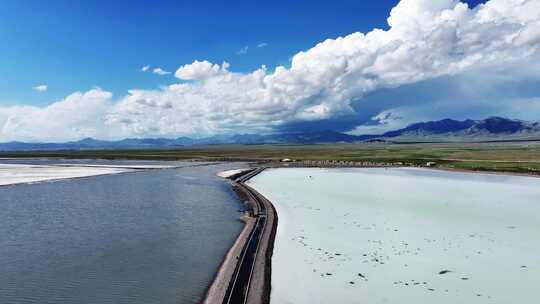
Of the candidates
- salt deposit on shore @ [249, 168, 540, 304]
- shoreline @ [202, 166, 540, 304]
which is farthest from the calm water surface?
salt deposit on shore @ [249, 168, 540, 304]

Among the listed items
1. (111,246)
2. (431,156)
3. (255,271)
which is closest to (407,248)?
(255,271)

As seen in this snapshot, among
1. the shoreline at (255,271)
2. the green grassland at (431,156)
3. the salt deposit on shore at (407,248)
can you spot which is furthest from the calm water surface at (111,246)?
the green grassland at (431,156)

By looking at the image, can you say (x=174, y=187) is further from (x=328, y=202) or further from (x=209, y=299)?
(x=209, y=299)

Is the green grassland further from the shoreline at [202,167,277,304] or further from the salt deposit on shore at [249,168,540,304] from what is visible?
the shoreline at [202,167,277,304]

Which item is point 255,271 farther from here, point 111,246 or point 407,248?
point 407,248

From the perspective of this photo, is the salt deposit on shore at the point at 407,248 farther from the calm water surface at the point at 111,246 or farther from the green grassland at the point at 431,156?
Answer: the green grassland at the point at 431,156

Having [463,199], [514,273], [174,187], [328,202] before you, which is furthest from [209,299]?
[174,187]
